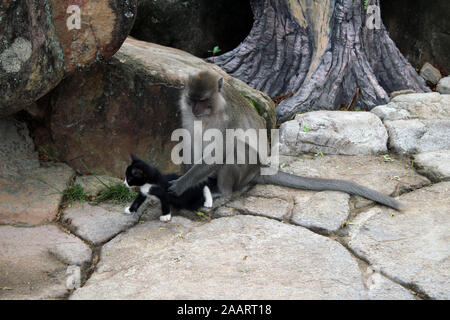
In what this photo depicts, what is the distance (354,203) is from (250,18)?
3.99 meters

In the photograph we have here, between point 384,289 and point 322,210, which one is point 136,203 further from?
point 384,289

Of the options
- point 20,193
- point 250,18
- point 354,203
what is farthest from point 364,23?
point 20,193

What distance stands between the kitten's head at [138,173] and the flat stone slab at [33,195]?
642 mm

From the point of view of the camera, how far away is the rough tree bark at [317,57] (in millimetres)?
5672

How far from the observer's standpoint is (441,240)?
3.24 m

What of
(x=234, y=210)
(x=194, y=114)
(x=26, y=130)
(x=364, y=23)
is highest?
(x=364, y=23)

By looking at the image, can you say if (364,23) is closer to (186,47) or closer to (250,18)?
(250,18)

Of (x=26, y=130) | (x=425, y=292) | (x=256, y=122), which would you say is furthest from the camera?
(x=256, y=122)

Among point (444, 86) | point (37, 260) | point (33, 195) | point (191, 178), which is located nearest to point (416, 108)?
point (444, 86)

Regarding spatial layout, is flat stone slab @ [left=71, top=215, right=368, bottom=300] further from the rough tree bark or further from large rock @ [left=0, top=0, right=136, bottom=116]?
the rough tree bark

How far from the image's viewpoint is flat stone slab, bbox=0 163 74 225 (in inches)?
137

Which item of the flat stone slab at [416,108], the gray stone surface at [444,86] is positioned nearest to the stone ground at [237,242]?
the flat stone slab at [416,108]

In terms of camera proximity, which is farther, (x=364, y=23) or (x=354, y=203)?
(x=364, y=23)

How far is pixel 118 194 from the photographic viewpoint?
12.9 ft
